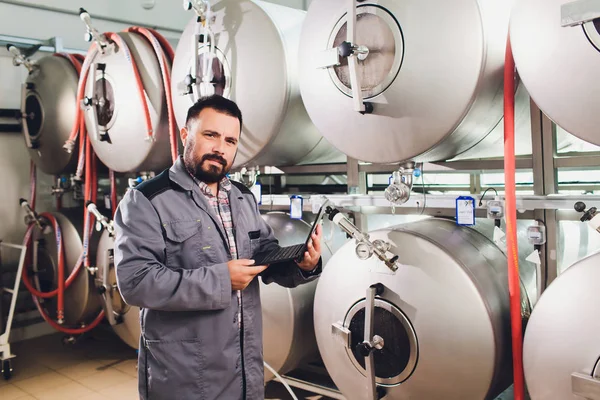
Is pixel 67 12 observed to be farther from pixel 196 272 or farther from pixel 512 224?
pixel 512 224

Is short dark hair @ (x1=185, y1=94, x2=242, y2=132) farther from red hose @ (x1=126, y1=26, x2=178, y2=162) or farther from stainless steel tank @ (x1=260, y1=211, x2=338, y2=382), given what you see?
red hose @ (x1=126, y1=26, x2=178, y2=162)

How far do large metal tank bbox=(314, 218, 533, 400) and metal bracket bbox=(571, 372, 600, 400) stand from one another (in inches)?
10.5

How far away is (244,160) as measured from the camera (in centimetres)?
236

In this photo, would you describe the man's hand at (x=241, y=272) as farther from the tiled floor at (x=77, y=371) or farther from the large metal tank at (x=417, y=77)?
the tiled floor at (x=77, y=371)

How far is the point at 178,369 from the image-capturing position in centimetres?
157

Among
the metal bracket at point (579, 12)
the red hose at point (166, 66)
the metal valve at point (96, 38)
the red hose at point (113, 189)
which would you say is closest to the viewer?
the metal bracket at point (579, 12)

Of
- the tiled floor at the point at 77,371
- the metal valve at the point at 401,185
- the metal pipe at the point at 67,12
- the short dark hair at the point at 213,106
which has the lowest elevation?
the tiled floor at the point at 77,371

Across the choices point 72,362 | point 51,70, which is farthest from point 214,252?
point 51,70

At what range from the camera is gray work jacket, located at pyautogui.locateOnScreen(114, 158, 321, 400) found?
152cm

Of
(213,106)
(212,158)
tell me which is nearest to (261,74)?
(213,106)

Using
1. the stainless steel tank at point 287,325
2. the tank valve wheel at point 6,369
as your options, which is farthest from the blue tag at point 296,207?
the tank valve wheel at point 6,369

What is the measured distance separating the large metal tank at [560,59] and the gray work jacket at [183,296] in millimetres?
998

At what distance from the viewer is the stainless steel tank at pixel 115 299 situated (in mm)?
3127

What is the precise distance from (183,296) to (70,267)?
7.90 ft
